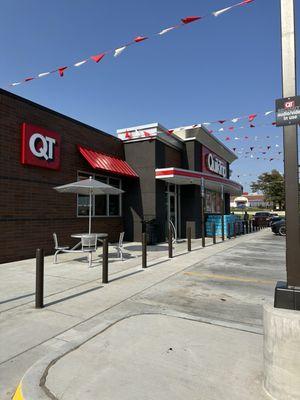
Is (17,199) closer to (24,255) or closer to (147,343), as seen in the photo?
(24,255)

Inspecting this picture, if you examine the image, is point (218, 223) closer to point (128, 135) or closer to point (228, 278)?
point (128, 135)

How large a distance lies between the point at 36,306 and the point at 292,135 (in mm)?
4621

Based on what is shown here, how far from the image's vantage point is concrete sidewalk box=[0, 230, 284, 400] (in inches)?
127

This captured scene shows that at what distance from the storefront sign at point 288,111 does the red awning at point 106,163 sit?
9.72 meters

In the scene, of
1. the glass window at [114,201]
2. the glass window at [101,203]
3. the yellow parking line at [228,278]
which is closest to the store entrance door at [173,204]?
the glass window at [114,201]

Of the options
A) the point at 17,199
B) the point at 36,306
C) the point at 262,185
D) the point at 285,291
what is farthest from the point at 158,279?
the point at 262,185

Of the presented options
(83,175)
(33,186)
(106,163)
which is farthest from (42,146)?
(106,163)

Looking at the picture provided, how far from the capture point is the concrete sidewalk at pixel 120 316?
10.6ft

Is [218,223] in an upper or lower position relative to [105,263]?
upper

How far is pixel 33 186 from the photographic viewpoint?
10.4 m

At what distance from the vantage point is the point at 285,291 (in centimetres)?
285

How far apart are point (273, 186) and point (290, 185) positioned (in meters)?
72.3

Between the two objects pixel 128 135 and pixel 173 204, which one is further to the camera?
pixel 173 204

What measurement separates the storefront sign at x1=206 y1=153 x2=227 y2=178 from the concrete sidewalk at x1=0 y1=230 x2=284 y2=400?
12.7 meters
